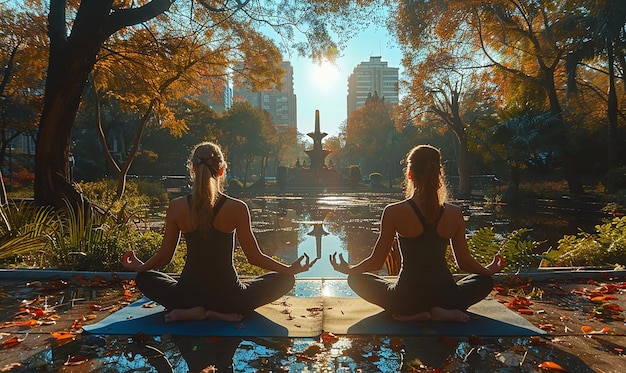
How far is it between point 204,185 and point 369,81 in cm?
15406

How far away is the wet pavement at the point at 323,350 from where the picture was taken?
8.27 ft

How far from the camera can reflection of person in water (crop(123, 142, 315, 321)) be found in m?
3.12

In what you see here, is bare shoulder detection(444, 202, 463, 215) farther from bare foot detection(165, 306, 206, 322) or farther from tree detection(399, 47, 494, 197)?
tree detection(399, 47, 494, 197)

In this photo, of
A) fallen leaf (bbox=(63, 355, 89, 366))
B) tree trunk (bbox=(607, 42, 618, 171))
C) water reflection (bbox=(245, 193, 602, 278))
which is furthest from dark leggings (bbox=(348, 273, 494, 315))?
tree trunk (bbox=(607, 42, 618, 171))

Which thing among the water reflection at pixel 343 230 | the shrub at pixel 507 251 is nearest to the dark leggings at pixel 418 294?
the shrub at pixel 507 251

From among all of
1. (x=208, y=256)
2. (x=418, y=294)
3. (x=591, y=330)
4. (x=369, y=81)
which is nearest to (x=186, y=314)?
(x=208, y=256)

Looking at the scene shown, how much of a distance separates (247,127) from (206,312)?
41789mm

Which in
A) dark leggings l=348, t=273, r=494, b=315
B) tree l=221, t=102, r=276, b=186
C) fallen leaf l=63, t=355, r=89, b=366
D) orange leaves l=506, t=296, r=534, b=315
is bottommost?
orange leaves l=506, t=296, r=534, b=315

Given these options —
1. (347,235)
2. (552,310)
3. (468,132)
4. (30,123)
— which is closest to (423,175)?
(552,310)

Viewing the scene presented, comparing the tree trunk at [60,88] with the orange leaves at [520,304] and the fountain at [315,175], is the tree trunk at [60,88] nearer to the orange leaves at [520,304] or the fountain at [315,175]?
the orange leaves at [520,304]

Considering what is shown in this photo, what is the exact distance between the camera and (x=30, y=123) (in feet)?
73.0

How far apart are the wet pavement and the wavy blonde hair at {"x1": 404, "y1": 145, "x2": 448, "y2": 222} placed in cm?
89

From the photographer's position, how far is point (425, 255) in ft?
10.2

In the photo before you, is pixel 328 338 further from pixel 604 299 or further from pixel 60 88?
pixel 60 88
